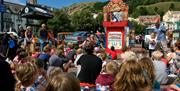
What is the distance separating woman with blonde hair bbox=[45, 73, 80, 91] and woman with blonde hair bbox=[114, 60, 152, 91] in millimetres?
816

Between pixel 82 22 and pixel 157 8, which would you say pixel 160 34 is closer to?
pixel 82 22

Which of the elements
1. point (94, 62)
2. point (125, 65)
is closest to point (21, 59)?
point (94, 62)

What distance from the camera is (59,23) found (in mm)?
55500

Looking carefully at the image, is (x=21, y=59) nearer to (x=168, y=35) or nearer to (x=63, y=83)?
(x=63, y=83)

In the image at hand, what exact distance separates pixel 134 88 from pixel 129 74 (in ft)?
0.59

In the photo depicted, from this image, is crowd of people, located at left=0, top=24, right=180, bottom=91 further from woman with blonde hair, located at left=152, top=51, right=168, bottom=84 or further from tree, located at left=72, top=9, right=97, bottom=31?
tree, located at left=72, top=9, right=97, bottom=31

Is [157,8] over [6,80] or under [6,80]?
under

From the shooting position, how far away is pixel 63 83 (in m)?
3.69

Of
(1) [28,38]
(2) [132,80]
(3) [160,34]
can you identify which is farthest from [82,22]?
(2) [132,80]

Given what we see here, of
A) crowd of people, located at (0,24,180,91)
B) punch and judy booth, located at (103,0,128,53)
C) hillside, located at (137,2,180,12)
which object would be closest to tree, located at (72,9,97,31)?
punch and judy booth, located at (103,0,128,53)

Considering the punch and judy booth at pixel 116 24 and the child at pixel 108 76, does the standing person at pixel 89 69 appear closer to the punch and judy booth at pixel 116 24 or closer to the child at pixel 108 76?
the child at pixel 108 76

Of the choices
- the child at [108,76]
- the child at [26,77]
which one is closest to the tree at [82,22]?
the child at [108,76]

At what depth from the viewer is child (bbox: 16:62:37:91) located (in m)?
5.49

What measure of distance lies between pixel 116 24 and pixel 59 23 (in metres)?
35.5
